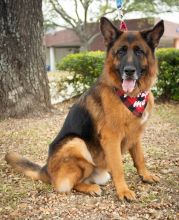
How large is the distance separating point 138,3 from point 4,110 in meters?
27.1

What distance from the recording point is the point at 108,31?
13.5 feet

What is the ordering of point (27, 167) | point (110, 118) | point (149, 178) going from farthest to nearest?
point (27, 167)
point (149, 178)
point (110, 118)

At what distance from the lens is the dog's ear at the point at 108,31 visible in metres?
4.09

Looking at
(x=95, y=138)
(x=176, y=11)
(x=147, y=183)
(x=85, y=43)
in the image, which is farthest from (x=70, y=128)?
(x=85, y=43)

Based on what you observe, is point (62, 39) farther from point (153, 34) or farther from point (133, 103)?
point (133, 103)

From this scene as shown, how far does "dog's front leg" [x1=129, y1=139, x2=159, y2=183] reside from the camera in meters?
4.61

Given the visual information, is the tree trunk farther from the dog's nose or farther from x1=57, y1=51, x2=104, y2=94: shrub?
the dog's nose

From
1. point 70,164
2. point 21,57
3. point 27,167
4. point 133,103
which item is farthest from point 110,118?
point 21,57

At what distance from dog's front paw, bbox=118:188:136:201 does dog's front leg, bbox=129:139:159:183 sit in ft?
1.77

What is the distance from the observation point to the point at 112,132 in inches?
160

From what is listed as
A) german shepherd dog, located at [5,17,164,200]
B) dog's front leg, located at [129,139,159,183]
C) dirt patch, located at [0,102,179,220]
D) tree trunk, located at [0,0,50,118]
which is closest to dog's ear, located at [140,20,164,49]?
german shepherd dog, located at [5,17,164,200]

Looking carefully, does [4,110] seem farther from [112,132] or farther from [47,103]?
[112,132]

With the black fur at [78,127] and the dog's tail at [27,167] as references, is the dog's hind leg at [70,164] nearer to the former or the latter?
the black fur at [78,127]

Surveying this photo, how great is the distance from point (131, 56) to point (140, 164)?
1.50m
